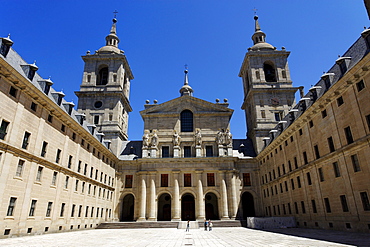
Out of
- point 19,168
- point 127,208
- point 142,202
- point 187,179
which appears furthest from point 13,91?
point 127,208

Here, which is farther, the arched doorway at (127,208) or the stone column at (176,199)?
the arched doorway at (127,208)

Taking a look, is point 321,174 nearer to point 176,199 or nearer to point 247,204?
point 247,204

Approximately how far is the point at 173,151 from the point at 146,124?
7.89 m

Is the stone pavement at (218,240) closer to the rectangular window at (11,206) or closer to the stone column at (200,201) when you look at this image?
the rectangular window at (11,206)

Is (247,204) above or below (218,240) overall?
above

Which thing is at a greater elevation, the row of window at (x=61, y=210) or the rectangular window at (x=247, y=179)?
the rectangular window at (x=247, y=179)

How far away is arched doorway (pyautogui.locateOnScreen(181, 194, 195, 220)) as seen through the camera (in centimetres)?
4700

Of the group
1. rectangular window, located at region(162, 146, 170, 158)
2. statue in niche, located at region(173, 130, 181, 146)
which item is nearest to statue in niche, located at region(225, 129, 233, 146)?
statue in niche, located at region(173, 130, 181, 146)

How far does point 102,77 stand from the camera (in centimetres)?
5766

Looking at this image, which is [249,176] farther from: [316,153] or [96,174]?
[96,174]

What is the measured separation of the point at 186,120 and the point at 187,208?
54.9ft

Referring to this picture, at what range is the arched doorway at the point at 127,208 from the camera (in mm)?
49375

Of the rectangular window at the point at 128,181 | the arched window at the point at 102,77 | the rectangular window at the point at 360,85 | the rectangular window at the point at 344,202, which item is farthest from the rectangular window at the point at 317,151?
the arched window at the point at 102,77

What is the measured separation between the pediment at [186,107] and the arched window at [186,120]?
930mm
